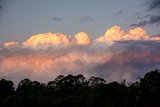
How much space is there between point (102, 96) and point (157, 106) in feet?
57.6

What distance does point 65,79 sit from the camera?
15488cm

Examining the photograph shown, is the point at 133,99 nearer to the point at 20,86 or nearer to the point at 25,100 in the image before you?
the point at 25,100

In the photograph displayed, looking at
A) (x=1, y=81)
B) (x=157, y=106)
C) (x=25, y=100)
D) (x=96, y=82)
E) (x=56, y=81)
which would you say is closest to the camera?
(x=157, y=106)

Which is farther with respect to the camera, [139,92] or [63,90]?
[63,90]

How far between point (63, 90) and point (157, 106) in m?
41.9

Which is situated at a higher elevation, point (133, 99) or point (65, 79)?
point (65, 79)

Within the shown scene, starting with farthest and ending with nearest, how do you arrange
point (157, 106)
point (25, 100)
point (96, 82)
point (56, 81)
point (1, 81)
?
point (1, 81), point (56, 81), point (96, 82), point (25, 100), point (157, 106)

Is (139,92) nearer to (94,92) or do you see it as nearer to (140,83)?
(140,83)

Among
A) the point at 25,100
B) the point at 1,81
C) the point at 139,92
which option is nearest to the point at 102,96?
the point at 139,92

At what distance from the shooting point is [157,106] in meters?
123

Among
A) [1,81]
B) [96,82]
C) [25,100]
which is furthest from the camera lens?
[1,81]

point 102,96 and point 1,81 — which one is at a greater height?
point 1,81

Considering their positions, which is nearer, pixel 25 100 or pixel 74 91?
pixel 25 100

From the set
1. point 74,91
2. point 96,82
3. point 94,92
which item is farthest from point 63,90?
point 94,92
